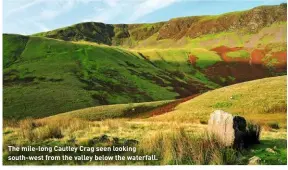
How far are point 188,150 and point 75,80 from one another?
80161mm

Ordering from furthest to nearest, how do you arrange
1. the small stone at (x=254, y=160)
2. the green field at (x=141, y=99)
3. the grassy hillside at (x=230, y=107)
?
the grassy hillside at (x=230, y=107) → the green field at (x=141, y=99) → the small stone at (x=254, y=160)

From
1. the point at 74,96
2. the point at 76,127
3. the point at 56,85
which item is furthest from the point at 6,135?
the point at 56,85

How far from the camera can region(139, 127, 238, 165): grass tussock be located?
1684cm

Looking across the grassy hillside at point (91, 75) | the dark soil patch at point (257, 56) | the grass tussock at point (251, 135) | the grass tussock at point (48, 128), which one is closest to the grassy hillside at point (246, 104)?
the grass tussock at point (48, 128)

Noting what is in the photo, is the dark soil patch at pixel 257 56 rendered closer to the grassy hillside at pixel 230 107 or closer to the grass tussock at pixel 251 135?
the grassy hillside at pixel 230 107

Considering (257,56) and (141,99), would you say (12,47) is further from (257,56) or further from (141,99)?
(257,56)

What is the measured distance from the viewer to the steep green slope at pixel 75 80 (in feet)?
248

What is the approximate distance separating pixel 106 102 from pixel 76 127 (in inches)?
2454

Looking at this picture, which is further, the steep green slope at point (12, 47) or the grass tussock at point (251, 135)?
the steep green slope at point (12, 47)

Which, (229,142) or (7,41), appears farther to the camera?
(7,41)

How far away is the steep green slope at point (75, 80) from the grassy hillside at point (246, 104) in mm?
31629

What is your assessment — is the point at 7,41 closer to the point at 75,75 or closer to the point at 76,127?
the point at 75,75

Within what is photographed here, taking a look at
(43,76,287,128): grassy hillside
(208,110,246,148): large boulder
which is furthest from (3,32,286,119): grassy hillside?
(208,110,246,148): large boulder

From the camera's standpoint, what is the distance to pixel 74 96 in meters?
81.0
